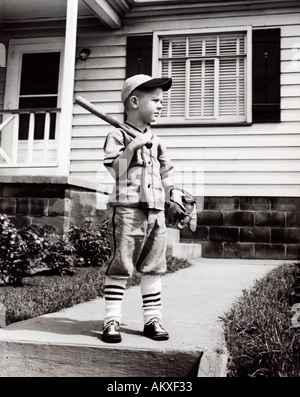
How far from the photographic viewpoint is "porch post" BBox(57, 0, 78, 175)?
6.39m

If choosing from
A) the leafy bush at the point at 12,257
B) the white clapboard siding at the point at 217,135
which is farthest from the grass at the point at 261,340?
the white clapboard siding at the point at 217,135

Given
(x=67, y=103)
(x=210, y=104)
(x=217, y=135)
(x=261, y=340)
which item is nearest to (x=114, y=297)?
(x=261, y=340)

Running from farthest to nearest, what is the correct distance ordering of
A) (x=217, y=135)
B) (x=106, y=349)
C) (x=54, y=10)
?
1. (x=54, y=10)
2. (x=217, y=135)
3. (x=106, y=349)

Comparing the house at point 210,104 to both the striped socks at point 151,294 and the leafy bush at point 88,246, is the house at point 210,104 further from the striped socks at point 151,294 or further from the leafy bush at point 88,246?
→ the striped socks at point 151,294

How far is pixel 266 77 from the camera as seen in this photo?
297 inches

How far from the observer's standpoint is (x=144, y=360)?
198 centimetres

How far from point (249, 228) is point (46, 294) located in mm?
4658

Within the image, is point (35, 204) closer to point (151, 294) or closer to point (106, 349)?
point (151, 294)

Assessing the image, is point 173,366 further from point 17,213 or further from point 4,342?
point 17,213

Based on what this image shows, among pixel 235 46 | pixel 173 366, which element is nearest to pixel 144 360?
pixel 173 366

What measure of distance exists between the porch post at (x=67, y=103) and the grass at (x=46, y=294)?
2143 mm

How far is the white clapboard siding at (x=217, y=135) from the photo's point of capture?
748 centimetres
